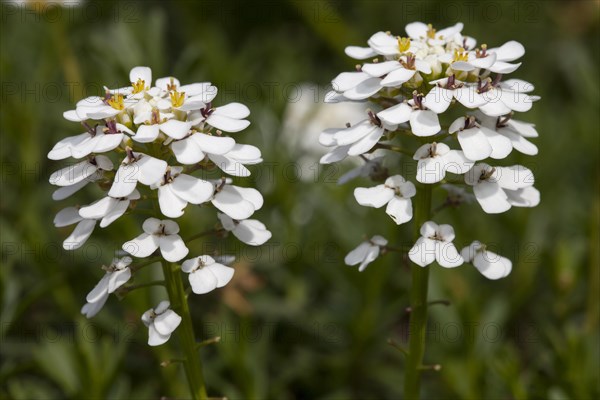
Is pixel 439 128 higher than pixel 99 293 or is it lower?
higher

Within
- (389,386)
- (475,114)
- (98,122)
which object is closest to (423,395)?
(389,386)

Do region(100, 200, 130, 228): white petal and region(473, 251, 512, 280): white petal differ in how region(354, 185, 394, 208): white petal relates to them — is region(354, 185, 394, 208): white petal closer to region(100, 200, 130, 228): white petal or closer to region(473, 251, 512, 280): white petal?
region(473, 251, 512, 280): white petal

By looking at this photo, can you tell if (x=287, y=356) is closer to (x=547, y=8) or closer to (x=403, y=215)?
(x=403, y=215)

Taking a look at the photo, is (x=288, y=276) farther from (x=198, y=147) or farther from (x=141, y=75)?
(x=198, y=147)

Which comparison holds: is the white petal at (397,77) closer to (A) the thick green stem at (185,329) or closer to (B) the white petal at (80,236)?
(A) the thick green stem at (185,329)

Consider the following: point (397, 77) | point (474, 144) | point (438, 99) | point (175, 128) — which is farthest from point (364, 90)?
point (175, 128)

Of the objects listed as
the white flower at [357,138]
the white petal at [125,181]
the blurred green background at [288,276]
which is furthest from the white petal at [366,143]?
the blurred green background at [288,276]

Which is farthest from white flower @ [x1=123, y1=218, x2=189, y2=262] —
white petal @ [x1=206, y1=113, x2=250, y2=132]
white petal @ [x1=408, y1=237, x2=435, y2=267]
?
white petal @ [x1=408, y1=237, x2=435, y2=267]
